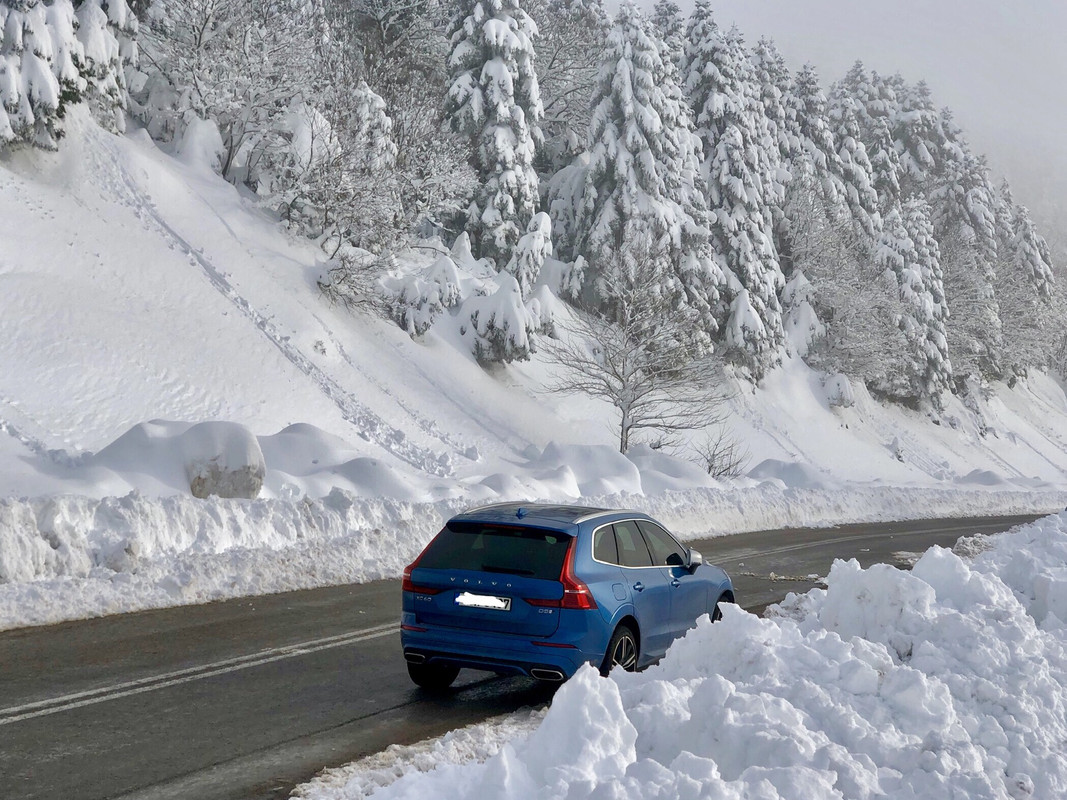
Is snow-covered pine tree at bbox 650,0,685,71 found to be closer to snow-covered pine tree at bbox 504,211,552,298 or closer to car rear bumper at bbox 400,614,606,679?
snow-covered pine tree at bbox 504,211,552,298

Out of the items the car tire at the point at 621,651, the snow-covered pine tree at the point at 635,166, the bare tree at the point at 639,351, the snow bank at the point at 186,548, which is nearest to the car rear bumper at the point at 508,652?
the car tire at the point at 621,651

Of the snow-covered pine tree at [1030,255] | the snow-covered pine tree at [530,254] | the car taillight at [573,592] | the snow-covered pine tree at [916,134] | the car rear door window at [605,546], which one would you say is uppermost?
the snow-covered pine tree at [916,134]

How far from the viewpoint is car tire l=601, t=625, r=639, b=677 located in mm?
8617

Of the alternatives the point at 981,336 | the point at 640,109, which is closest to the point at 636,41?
the point at 640,109

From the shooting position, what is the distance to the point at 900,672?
6594mm

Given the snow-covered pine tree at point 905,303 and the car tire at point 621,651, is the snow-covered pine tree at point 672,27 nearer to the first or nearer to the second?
the snow-covered pine tree at point 905,303

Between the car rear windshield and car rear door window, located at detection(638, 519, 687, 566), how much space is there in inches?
56.1

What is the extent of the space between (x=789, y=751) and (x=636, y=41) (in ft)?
143

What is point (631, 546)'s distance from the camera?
9.59 metres

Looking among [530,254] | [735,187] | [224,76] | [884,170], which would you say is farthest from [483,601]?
[884,170]

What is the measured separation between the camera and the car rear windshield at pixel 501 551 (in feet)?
28.1

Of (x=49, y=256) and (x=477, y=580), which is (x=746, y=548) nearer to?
(x=477, y=580)

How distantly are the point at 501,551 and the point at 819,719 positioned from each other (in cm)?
321

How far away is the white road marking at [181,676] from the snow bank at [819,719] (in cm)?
252
